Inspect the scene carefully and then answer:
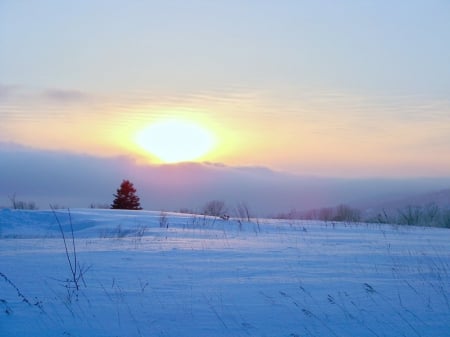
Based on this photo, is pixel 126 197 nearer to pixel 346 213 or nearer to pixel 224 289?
pixel 346 213

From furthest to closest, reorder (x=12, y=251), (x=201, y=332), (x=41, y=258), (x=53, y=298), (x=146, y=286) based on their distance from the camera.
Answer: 1. (x=12, y=251)
2. (x=41, y=258)
3. (x=146, y=286)
4. (x=53, y=298)
5. (x=201, y=332)

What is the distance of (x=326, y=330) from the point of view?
3.31 meters

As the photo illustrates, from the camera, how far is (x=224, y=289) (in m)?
4.18

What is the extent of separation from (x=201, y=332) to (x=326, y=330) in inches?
31.6

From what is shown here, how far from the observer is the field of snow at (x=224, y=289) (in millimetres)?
3377

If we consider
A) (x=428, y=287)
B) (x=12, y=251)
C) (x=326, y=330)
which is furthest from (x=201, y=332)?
(x=12, y=251)

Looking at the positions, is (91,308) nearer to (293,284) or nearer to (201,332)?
(201,332)

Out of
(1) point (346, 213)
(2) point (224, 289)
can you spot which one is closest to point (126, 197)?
(1) point (346, 213)

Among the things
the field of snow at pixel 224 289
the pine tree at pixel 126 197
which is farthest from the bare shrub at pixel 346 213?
the pine tree at pixel 126 197

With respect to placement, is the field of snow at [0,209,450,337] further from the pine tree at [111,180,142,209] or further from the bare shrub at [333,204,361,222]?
the pine tree at [111,180,142,209]

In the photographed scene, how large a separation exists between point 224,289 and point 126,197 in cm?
2609

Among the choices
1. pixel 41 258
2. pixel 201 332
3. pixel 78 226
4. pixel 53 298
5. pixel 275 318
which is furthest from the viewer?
pixel 78 226

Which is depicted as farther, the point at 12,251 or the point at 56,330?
the point at 12,251

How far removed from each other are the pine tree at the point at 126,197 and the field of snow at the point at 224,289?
2208 centimetres
